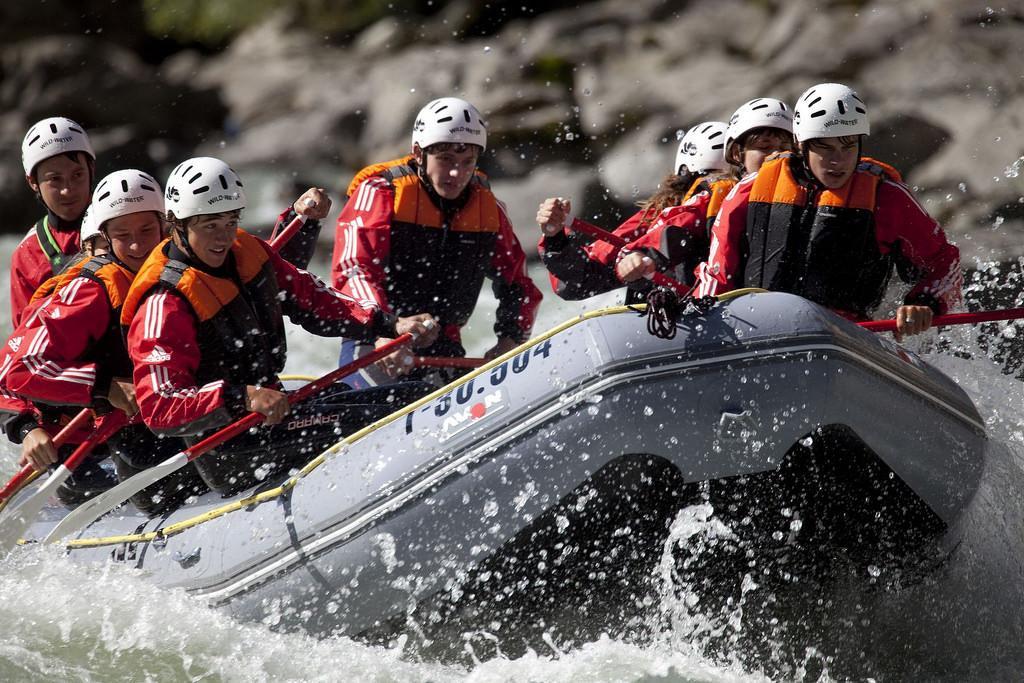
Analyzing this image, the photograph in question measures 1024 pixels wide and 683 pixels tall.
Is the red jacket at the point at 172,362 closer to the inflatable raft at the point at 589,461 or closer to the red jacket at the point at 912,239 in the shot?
the inflatable raft at the point at 589,461

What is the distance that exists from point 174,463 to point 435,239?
1.78 meters

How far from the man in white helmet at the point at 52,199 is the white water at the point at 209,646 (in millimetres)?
1290

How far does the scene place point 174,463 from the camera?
178 inches

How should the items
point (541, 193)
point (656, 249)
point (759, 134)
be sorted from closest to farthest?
1. point (656, 249)
2. point (759, 134)
3. point (541, 193)

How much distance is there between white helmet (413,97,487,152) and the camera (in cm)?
544

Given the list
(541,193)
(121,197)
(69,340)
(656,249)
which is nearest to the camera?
(69,340)

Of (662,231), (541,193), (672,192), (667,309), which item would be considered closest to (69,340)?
(667,309)

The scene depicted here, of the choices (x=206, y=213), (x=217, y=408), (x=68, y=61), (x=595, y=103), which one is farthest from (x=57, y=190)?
(x=68, y=61)

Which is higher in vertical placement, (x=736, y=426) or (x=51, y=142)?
(x=51, y=142)

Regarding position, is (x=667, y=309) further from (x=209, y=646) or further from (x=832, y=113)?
(x=209, y=646)

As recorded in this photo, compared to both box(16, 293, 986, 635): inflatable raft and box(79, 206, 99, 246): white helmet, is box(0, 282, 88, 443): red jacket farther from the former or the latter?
box(16, 293, 986, 635): inflatable raft

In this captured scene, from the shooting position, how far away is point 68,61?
1602 centimetres

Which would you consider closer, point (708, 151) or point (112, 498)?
point (112, 498)

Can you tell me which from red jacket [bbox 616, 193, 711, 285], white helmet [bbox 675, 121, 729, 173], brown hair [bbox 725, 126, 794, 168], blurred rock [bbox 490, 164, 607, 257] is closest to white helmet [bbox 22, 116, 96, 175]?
red jacket [bbox 616, 193, 711, 285]
